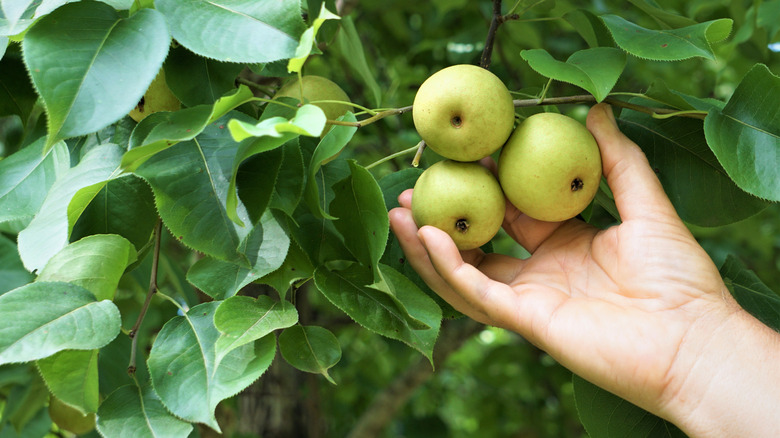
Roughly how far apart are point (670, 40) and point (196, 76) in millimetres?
972

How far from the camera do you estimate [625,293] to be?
134 centimetres

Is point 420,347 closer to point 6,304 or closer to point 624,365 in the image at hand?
point 624,365

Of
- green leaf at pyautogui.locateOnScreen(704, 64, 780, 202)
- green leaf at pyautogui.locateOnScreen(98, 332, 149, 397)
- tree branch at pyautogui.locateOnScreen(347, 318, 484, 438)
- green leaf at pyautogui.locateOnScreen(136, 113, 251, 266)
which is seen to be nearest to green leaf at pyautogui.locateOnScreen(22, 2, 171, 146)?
green leaf at pyautogui.locateOnScreen(136, 113, 251, 266)

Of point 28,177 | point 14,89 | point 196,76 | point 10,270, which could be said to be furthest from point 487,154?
point 10,270

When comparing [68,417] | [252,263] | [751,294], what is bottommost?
[68,417]

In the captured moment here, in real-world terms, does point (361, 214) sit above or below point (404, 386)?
above

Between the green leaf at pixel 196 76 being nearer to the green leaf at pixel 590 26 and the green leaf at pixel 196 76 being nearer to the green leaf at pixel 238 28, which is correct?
the green leaf at pixel 238 28

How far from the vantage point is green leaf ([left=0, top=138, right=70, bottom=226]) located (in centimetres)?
131

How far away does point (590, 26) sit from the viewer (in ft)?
5.26

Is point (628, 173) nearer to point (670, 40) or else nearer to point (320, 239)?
point (670, 40)

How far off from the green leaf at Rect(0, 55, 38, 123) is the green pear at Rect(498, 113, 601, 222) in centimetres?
114

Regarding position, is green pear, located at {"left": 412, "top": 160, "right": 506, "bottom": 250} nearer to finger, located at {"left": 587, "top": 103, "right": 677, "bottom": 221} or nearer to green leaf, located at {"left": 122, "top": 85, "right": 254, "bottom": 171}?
finger, located at {"left": 587, "top": 103, "right": 677, "bottom": 221}

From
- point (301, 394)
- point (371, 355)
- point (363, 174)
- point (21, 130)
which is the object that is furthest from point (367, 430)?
point (363, 174)

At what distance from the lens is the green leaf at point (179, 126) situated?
1.02 meters
